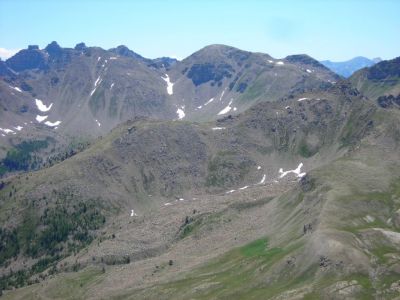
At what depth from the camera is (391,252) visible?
167 metres

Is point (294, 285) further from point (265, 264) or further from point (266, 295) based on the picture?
point (265, 264)

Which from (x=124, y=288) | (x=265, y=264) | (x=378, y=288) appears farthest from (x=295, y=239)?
(x=124, y=288)

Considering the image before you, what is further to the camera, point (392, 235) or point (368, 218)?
point (368, 218)

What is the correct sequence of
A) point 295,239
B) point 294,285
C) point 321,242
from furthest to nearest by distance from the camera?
point 295,239 → point 321,242 → point 294,285

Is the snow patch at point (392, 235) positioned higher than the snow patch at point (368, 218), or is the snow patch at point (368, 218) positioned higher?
the snow patch at point (368, 218)

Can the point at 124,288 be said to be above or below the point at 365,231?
below

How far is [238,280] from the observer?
175750 millimetres

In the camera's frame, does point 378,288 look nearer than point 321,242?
Yes

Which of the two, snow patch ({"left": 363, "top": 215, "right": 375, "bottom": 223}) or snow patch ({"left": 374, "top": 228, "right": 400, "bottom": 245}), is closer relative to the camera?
snow patch ({"left": 374, "top": 228, "right": 400, "bottom": 245})

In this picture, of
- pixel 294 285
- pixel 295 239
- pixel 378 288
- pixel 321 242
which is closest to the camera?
pixel 378 288

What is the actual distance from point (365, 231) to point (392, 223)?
21144mm

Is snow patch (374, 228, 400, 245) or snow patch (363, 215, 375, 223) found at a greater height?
snow patch (363, 215, 375, 223)

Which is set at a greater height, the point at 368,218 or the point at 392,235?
the point at 368,218

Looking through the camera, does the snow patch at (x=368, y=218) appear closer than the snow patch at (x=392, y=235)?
No
